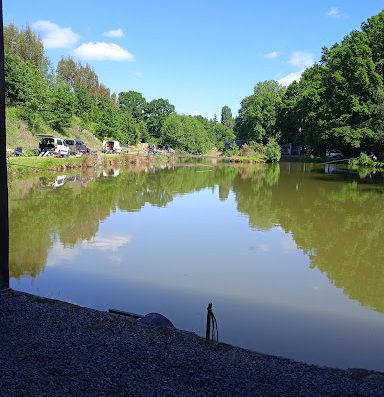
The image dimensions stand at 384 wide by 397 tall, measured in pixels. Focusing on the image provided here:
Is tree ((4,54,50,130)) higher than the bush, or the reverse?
tree ((4,54,50,130))

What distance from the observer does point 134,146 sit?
239 ft

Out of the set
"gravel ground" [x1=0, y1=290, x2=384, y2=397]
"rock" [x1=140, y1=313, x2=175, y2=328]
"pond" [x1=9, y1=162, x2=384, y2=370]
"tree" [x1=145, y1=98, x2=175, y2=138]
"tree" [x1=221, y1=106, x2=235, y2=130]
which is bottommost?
"pond" [x1=9, y1=162, x2=384, y2=370]

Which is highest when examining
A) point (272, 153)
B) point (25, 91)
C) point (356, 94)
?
point (25, 91)

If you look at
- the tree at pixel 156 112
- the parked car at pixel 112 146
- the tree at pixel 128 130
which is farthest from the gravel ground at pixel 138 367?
the tree at pixel 156 112

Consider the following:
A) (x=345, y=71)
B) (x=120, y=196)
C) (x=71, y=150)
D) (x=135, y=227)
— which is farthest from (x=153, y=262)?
(x=345, y=71)

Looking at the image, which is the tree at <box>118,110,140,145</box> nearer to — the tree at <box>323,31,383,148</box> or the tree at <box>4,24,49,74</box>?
the tree at <box>4,24,49,74</box>

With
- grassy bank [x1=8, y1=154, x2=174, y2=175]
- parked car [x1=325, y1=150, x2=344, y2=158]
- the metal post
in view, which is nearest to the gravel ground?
the metal post

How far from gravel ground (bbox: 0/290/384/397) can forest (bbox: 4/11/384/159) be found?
1377 inches

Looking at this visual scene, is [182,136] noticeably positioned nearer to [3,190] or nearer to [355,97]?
[355,97]

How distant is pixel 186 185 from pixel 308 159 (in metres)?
37.6

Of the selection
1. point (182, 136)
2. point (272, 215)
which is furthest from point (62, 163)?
point (182, 136)

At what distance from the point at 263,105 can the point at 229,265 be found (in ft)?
232

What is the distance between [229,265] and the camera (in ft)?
32.1

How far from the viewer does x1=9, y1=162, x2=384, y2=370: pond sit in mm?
6387
